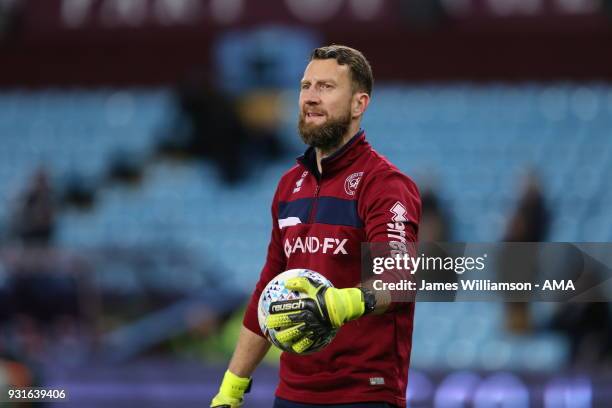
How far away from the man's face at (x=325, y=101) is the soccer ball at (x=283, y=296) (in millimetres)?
533

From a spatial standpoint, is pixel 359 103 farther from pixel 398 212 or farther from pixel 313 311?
pixel 313 311

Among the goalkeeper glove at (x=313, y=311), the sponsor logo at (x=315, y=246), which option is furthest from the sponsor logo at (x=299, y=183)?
the goalkeeper glove at (x=313, y=311)

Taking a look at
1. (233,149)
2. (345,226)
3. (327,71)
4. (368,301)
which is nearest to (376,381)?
(368,301)

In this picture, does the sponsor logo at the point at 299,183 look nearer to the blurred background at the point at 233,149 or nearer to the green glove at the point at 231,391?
the green glove at the point at 231,391

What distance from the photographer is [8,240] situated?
13.8 m

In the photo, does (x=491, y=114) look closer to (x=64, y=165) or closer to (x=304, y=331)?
(x=64, y=165)

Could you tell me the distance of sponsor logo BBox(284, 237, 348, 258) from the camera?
12.9ft

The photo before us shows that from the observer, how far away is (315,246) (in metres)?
4.00

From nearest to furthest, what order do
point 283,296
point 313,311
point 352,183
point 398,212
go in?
point 313,311, point 283,296, point 398,212, point 352,183

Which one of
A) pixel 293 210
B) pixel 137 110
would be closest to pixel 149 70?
pixel 137 110

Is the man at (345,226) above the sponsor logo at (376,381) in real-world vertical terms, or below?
above

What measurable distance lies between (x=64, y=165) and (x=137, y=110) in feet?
4.34

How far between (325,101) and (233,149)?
1170 centimetres

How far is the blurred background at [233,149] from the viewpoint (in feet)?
35.6
